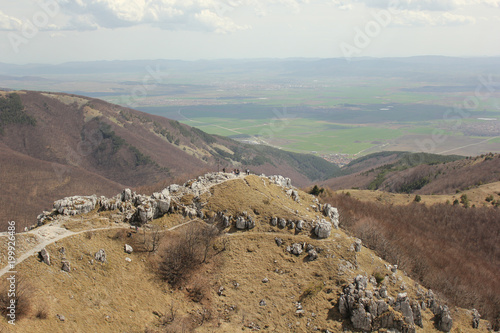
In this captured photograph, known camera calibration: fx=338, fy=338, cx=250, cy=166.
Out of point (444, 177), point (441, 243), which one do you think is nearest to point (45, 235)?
point (441, 243)

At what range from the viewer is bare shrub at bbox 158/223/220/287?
129 feet

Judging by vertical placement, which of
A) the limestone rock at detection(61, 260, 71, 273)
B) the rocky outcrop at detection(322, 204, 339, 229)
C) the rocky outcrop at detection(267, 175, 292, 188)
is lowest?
the rocky outcrop at detection(322, 204, 339, 229)

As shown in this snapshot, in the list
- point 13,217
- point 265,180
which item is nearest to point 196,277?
point 265,180

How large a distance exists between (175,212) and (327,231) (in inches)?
844

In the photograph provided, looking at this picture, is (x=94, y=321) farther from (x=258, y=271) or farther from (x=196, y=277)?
(x=258, y=271)

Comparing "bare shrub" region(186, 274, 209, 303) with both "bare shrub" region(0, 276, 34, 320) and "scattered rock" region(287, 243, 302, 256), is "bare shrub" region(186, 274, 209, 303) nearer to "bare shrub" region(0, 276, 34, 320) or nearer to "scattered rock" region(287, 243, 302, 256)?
"scattered rock" region(287, 243, 302, 256)

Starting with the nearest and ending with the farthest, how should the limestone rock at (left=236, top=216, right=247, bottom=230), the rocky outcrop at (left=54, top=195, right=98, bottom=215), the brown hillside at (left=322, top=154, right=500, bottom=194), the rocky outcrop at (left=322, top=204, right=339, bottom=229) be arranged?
the rocky outcrop at (left=54, top=195, right=98, bottom=215), the limestone rock at (left=236, top=216, right=247, bottom=230), the rocky outcrop at (left=322, top=204, right=339, bottom=229), the brown hillside at (left=322, top=154, right=500, bottom=194)

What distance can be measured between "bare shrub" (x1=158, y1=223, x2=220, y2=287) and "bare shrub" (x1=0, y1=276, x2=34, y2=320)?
13.4 meters

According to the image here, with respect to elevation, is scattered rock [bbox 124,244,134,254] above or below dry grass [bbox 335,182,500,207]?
above

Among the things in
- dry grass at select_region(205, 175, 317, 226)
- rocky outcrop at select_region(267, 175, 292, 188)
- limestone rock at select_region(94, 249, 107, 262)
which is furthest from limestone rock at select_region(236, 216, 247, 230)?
limestone rock at select_region(94, 249, 107, 262)

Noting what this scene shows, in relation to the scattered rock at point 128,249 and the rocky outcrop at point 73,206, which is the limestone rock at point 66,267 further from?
the rocky outcrop at point 73,206

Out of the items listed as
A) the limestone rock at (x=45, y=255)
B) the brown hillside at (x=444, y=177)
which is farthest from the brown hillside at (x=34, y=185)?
the brown hillside at (x=444, y=177)

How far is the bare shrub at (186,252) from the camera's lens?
39.2 meters

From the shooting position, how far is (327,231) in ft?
149
